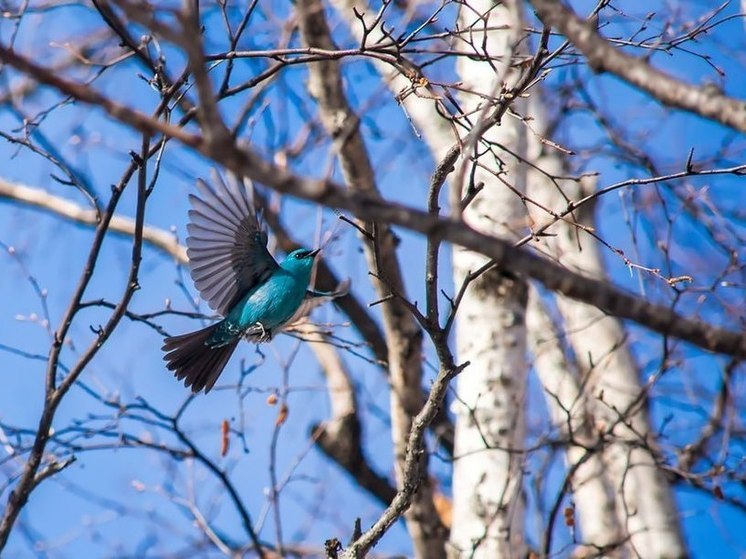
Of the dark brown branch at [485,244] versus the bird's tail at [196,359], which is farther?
the bird's tail at [196,359]

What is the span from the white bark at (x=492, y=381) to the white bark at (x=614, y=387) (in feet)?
2.55

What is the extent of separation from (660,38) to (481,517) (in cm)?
213

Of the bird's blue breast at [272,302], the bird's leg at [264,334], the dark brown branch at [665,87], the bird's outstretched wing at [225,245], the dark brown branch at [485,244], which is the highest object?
the bird's outstretched wing at [225,245]

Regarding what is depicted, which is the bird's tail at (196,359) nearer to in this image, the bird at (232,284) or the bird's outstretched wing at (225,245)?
the bird at (232,284)

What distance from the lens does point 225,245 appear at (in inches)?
157

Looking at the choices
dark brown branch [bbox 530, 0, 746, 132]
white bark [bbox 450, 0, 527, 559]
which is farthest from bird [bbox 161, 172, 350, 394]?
dark brown branch [bbox 530, 0, 746, 132]

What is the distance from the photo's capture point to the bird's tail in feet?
13.6

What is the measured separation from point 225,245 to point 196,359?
561 millimetres

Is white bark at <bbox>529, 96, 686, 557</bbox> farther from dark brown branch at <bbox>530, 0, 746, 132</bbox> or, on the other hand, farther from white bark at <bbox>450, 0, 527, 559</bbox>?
dark brown branch at <bbox>530, 0, 746, 132</bbox>

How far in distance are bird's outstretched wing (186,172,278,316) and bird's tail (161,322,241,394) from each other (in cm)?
16

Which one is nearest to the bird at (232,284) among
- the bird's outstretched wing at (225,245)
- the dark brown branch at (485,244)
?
the bird's outstretched wing at (225,245)

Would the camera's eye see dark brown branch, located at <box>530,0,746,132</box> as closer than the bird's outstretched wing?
Yes

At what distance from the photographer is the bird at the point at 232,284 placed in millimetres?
3904

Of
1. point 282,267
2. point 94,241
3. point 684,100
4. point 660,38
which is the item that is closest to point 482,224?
point 282,267
